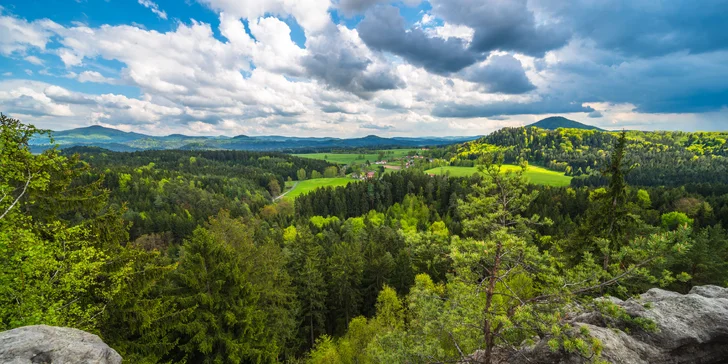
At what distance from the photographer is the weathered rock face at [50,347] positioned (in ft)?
21.6

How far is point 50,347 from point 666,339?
1783cm

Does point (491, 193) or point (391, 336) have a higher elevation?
point (491, 193)

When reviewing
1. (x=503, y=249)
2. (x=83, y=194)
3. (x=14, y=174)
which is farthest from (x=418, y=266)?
(x=14, y=174)

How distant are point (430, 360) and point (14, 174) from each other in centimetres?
1586

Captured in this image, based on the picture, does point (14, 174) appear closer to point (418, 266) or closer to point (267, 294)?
point (267, 294)

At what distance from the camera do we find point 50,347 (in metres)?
7.03

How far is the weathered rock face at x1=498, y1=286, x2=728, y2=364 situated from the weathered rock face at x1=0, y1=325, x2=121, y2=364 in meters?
12.0

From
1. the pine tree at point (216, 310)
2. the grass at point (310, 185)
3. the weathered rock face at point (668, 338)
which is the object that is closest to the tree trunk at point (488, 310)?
the weathered rock face at point (668, 338)

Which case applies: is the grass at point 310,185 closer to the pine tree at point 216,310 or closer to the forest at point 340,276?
the forest at point 340,276

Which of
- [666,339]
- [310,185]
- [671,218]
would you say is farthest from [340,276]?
[310,185]

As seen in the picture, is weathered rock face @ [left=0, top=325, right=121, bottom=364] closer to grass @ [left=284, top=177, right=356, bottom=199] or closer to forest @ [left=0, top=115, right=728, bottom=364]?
forest @ [left=0, top=115, right=728, bottom=364]

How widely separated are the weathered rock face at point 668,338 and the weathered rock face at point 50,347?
12.0 m

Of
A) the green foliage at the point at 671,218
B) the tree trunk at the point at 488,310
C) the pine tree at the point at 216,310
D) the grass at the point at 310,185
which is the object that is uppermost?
the tree trunk at the point at 488,310

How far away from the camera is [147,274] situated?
44.9ft
